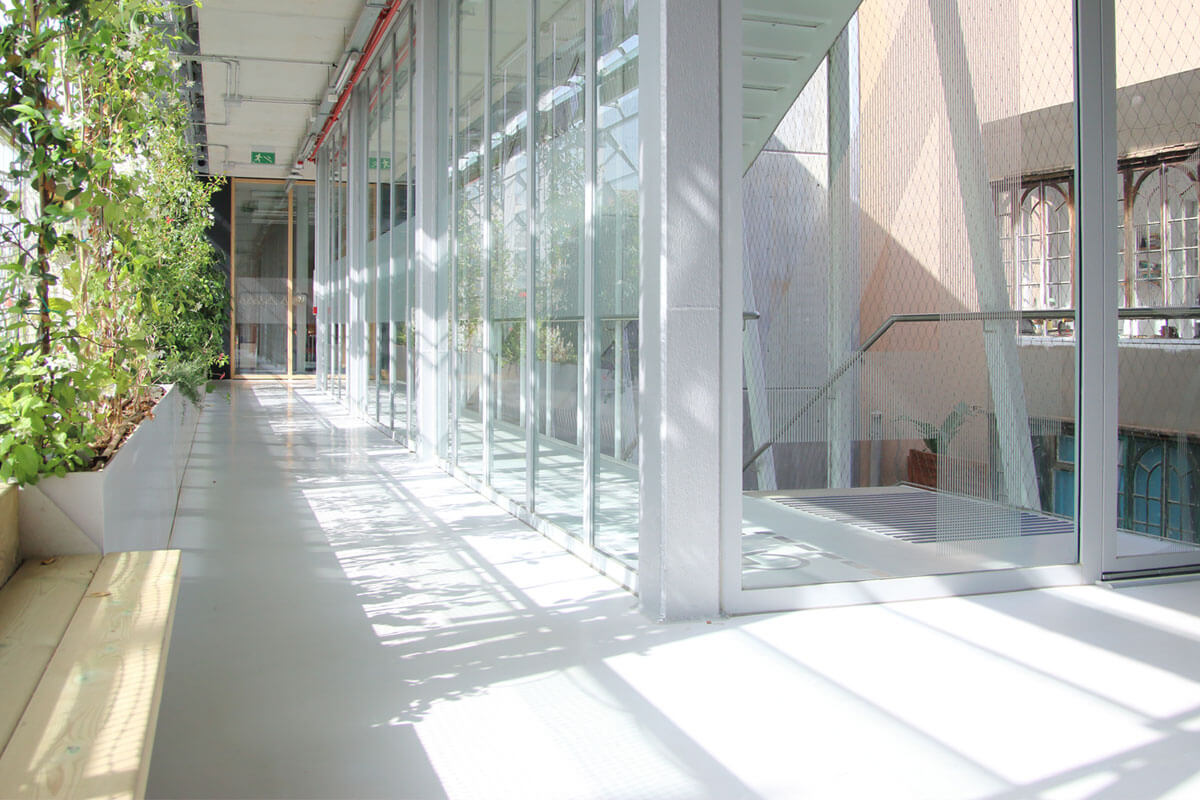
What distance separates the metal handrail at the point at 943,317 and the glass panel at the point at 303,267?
20.9 metres

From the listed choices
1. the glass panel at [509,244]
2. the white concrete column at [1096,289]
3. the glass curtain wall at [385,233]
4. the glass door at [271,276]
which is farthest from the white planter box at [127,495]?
the glass door at [271,276]

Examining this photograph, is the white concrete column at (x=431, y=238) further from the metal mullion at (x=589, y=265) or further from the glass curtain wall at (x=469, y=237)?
the metal mullion at (x=589, y=265)

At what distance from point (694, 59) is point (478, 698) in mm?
2557

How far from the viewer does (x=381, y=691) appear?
326cm

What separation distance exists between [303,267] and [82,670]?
2391 centimetres

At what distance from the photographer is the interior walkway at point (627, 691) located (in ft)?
8.61

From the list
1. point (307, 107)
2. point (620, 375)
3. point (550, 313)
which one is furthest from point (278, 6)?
point (620, 375)

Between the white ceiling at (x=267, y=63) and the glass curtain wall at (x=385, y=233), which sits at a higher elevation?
the white ceiling at (x=267, y=63)

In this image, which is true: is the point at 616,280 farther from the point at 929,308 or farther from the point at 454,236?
the point at 454,236

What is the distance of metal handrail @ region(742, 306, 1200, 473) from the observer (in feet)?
16.0

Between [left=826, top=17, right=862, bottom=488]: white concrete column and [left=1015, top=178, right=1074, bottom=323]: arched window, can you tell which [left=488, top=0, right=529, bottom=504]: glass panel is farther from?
[left=1015, top=178, right=1074, bottom=323]: arched window

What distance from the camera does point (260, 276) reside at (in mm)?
24594

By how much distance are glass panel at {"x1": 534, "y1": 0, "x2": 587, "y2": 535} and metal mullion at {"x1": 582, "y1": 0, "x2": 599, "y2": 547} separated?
7 centimetres

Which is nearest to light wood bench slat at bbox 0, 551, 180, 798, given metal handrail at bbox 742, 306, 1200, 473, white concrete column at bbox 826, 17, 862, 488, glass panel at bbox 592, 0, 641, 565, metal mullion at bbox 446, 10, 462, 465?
glass panel at bbox 592, 0, 641, 565
